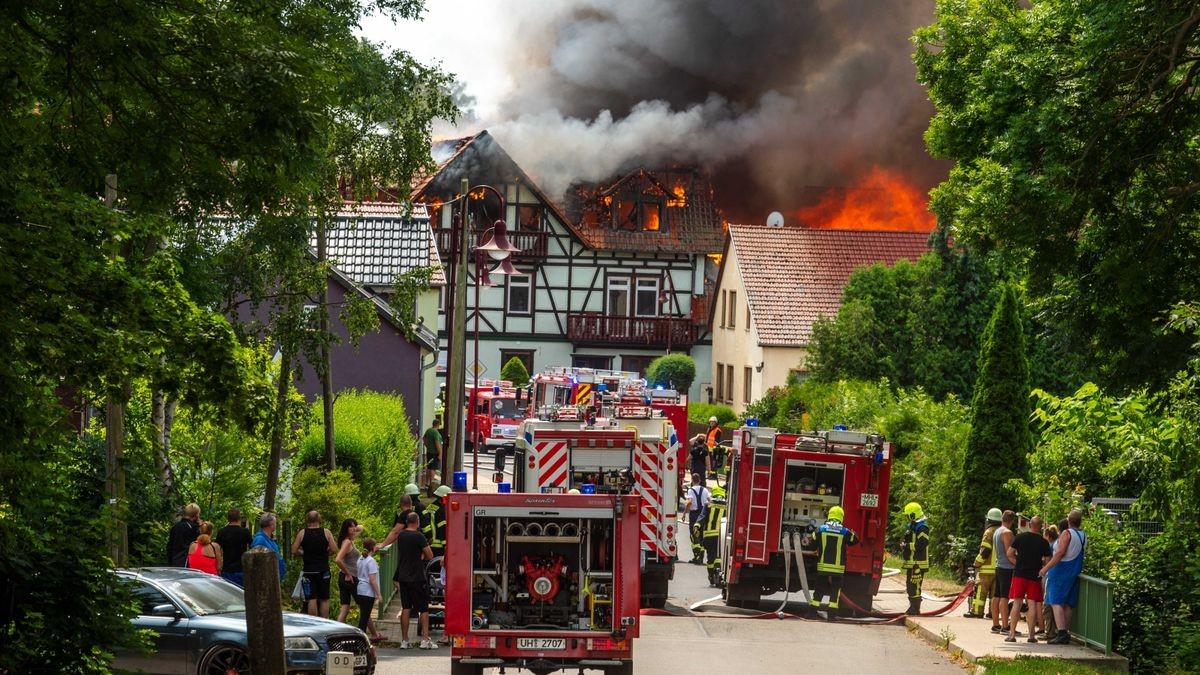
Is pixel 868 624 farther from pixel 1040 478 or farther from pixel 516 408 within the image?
pixel 516 408

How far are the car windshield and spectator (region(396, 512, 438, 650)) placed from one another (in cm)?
241

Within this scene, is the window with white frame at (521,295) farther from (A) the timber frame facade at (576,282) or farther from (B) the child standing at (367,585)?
(B) the child standing at (367,585)

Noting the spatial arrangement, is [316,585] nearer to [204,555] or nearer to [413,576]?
[413,576]

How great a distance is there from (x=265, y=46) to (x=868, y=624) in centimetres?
1435

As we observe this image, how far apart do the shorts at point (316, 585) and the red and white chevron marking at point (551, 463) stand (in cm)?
461

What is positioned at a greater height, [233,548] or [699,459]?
[699,459]

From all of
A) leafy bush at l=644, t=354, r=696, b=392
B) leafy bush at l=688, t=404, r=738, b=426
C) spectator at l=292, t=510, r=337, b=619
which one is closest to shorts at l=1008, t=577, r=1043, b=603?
spectator at l=292, t=510, r=337, b=619

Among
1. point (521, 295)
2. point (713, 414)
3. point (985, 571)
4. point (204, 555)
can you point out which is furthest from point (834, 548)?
point (521, 295)

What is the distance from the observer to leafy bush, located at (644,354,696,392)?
5612 cm

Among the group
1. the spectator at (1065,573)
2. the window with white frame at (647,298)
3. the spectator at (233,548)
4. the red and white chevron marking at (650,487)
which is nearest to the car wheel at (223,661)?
the spectator at (233,548)

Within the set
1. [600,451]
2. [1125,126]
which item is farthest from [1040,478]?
[1125,126]

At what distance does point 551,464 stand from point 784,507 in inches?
139

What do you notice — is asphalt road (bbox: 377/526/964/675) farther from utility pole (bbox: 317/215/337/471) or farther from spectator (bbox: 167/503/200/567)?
utility pole (bbox: 317/215/337/471)

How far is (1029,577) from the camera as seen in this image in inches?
730
